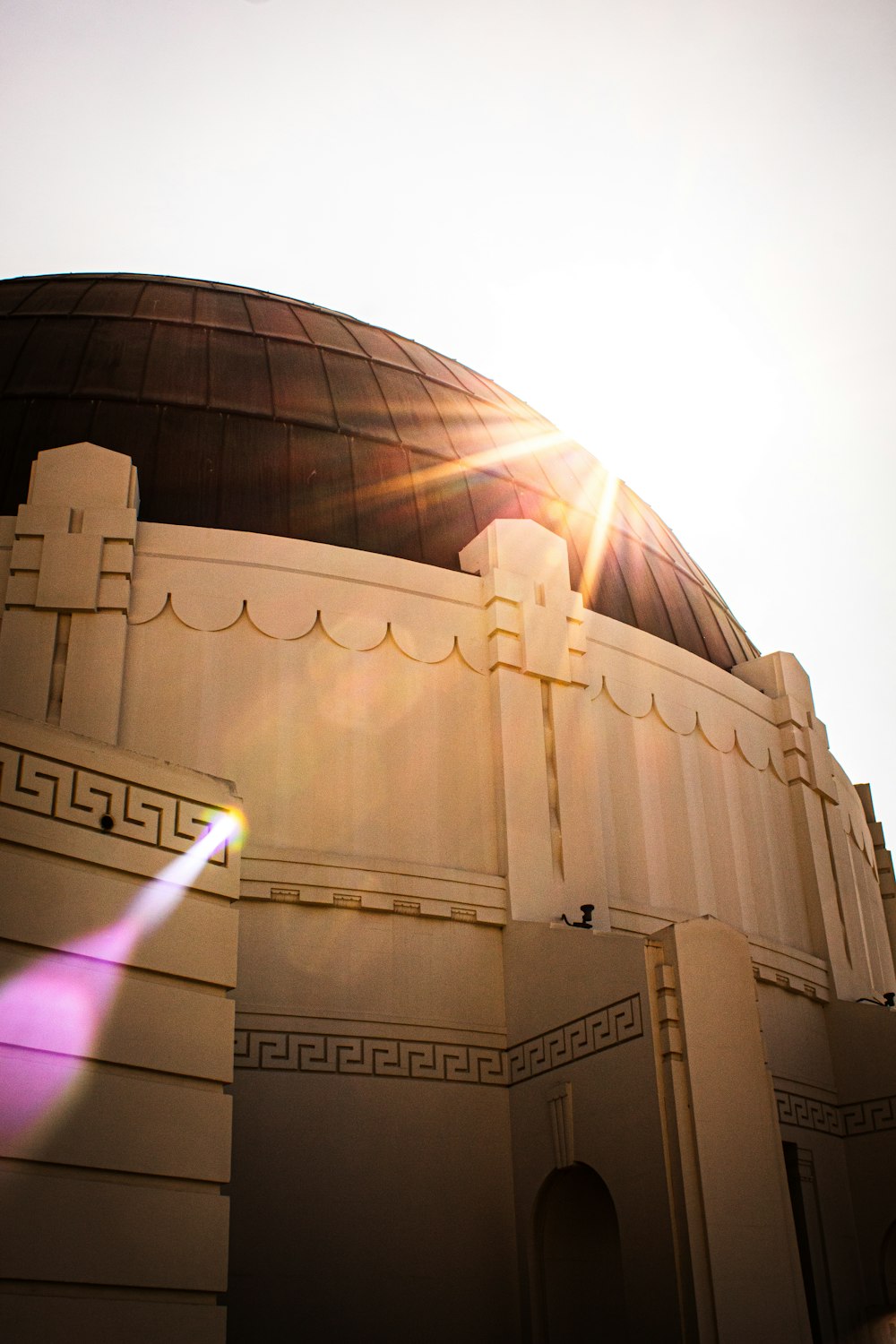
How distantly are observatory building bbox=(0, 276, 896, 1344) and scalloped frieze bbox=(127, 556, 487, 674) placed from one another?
0.12 ft

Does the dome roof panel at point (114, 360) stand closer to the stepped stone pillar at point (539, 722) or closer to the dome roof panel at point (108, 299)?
the dome roof panel at point (108, 299)

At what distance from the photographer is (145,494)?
14.3m

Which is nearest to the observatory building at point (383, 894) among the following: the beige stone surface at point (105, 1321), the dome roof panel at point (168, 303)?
the beige stone surface at point (105, 1321)

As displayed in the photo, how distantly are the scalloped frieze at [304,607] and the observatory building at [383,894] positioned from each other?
4 centimetres

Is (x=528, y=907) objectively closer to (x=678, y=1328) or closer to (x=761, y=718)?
(x=678, y=1328)

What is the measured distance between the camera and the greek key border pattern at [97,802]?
729cm

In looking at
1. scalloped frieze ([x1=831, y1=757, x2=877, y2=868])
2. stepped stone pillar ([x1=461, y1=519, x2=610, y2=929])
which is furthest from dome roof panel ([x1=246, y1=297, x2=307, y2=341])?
scalloped frieze ([x1=831, y1=757, x2=877, y2=868])

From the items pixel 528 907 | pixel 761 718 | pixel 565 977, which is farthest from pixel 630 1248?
pixel 761 718

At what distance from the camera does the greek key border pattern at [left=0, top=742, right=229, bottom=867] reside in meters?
7.29

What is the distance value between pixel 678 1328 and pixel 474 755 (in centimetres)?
579

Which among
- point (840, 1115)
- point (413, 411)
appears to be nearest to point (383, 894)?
point (840, 1115)

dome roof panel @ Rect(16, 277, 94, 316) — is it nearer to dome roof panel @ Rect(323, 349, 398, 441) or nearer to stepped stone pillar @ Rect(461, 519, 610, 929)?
dome roof panel @ Rect(323, 349, 398, 441)

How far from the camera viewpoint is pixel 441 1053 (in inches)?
472

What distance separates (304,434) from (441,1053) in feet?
24.1
